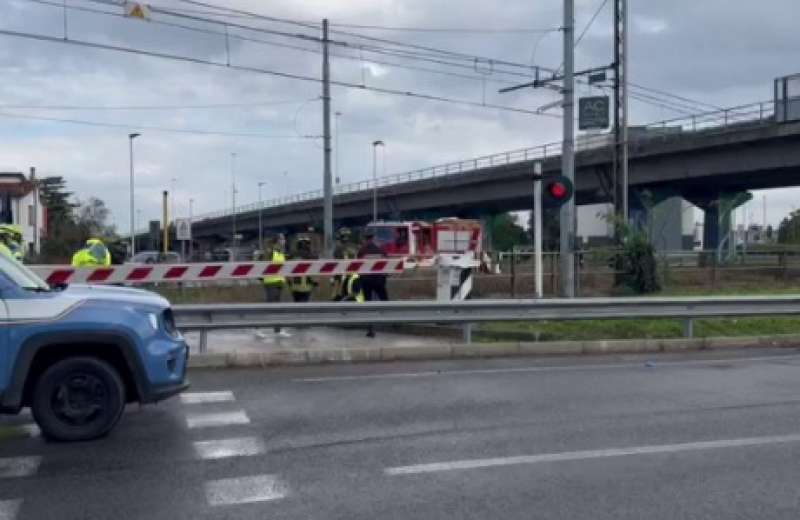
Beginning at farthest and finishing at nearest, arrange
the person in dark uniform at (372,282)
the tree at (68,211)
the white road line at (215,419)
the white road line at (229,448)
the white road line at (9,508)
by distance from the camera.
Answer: the tree at (68,211), the person in dark uniform at (372,282), the white road line at (215,419), the white road line at (229,448), the white road line at (9,508)

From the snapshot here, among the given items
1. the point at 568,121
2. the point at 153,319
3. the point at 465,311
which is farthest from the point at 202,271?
the point at 568,121

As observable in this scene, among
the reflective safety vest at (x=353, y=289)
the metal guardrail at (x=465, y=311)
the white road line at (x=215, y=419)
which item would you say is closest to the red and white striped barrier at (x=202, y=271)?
the reflective safety vest at (x=353, y=289)

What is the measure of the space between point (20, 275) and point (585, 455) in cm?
471

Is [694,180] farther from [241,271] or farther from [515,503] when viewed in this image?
[515,503]

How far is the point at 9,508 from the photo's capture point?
19.0ft

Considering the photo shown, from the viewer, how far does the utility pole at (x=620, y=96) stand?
30.0 metres

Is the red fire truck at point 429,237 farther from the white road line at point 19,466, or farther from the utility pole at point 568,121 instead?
the white road line at point 19,466

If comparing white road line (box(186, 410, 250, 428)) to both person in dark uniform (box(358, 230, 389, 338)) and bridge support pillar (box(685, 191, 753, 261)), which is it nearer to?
person in dark uniform (box(358, 230, 389, 338))

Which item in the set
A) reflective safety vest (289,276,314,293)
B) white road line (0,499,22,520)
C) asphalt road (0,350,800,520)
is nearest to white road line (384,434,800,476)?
asphalt road (0,350,800,520)

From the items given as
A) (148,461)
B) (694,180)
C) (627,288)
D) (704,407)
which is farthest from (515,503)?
(694,180)

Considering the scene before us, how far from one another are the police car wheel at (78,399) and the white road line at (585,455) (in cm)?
244

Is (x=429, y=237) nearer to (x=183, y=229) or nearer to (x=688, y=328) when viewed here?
(x=183, y=229)

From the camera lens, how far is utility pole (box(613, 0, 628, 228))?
98.5ft

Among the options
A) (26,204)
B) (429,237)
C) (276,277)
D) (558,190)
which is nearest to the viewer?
(276,277)
